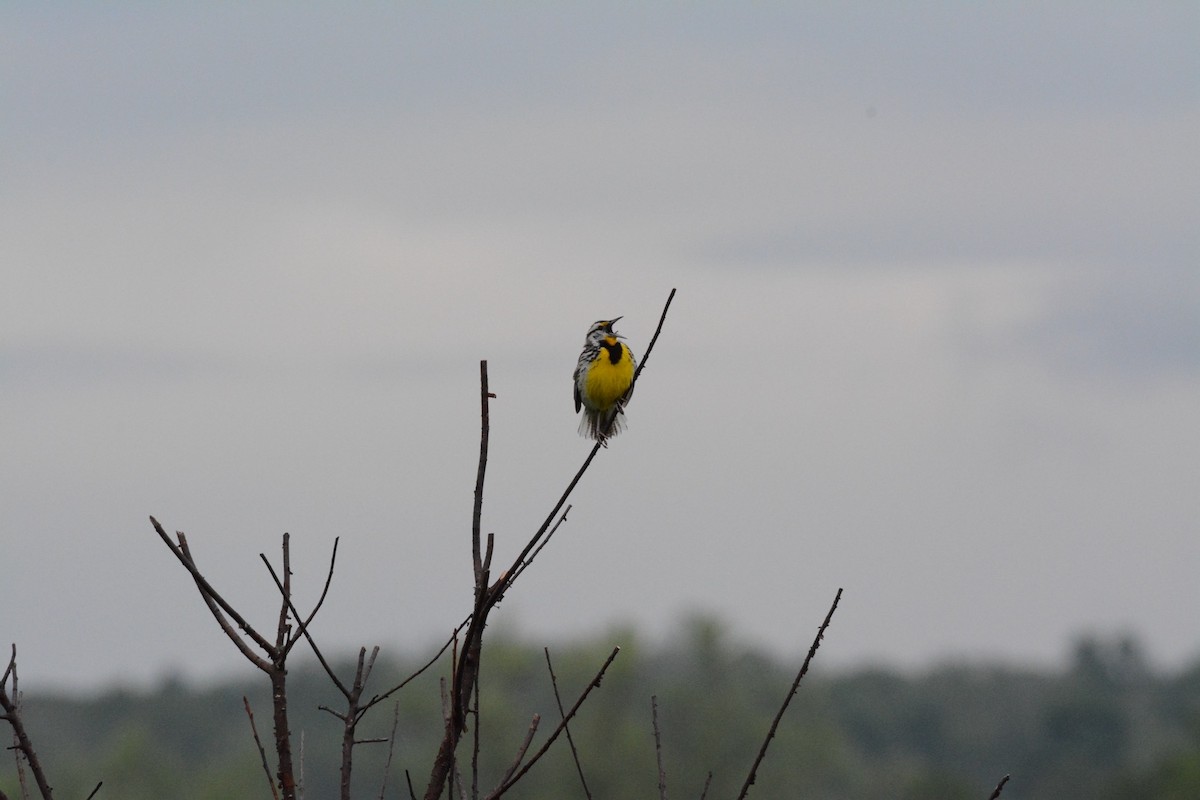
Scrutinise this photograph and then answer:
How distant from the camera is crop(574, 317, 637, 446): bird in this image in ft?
35.4

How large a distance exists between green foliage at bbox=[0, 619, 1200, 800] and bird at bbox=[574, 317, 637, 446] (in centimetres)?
3972

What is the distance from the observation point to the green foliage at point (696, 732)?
2908 inches

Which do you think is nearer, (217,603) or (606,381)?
(217,603)

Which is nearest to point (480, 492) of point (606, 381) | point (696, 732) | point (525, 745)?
point (525, 745)

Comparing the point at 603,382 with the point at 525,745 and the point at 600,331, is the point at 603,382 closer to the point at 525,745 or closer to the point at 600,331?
the point at 600,331

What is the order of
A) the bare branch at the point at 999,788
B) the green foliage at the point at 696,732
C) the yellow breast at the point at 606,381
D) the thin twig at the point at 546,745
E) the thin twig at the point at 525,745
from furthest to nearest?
the green foliage at the point at 696,732
the yellow breast at the point at 606,381
the bare branch at the point at 999,788
the thin twig at the point at 546,745
the thin twig at the point at 525,745

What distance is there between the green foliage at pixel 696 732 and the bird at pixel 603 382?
1564 inches

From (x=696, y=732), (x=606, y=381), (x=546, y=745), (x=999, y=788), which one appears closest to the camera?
(x=546, y=745)

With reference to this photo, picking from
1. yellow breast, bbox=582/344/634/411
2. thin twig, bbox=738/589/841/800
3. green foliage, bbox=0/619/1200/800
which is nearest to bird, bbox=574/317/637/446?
yellow breast, bbox=582/344/634/411

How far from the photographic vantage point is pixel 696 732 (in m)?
84.6

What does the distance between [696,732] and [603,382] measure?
75.5 metres

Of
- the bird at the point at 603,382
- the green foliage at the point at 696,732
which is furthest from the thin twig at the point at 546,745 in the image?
the green foliage at the point at 696,732

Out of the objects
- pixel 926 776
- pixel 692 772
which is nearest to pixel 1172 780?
pixel 926 776

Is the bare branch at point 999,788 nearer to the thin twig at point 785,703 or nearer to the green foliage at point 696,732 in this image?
the thin twig at point 785,703
